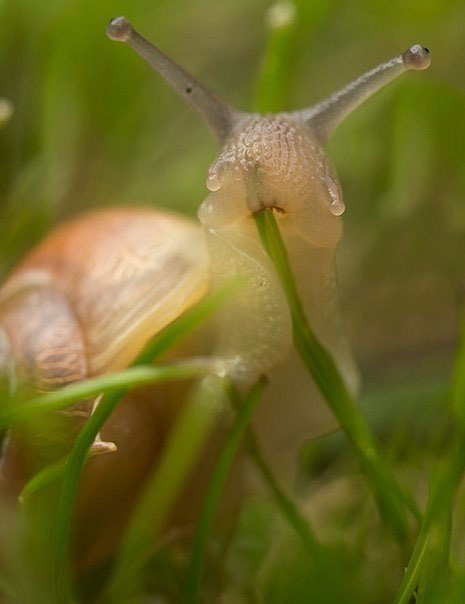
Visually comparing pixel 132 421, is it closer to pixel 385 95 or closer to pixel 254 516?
pixel 254 516

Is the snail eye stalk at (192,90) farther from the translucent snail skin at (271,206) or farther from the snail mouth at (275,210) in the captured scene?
the snail mouth at (275,210)

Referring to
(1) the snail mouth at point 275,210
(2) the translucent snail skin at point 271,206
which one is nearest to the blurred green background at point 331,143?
(2) the translucent snail skin at point 271,206

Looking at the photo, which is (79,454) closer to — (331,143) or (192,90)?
(192,90)

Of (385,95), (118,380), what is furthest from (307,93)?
(118,380)

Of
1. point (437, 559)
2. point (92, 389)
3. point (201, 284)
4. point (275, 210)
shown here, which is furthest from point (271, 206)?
point (437, 559)

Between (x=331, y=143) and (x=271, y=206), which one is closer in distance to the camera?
(x=271, y=206)

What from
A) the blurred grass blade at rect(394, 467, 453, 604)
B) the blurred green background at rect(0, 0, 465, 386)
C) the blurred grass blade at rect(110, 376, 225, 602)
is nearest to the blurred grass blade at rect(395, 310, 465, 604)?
the blurred grass blade at rect(394, 467, 453, 604)

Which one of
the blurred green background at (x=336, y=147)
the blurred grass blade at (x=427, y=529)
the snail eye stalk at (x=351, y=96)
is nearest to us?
the blurred grass blade at (x=427, y=529)
